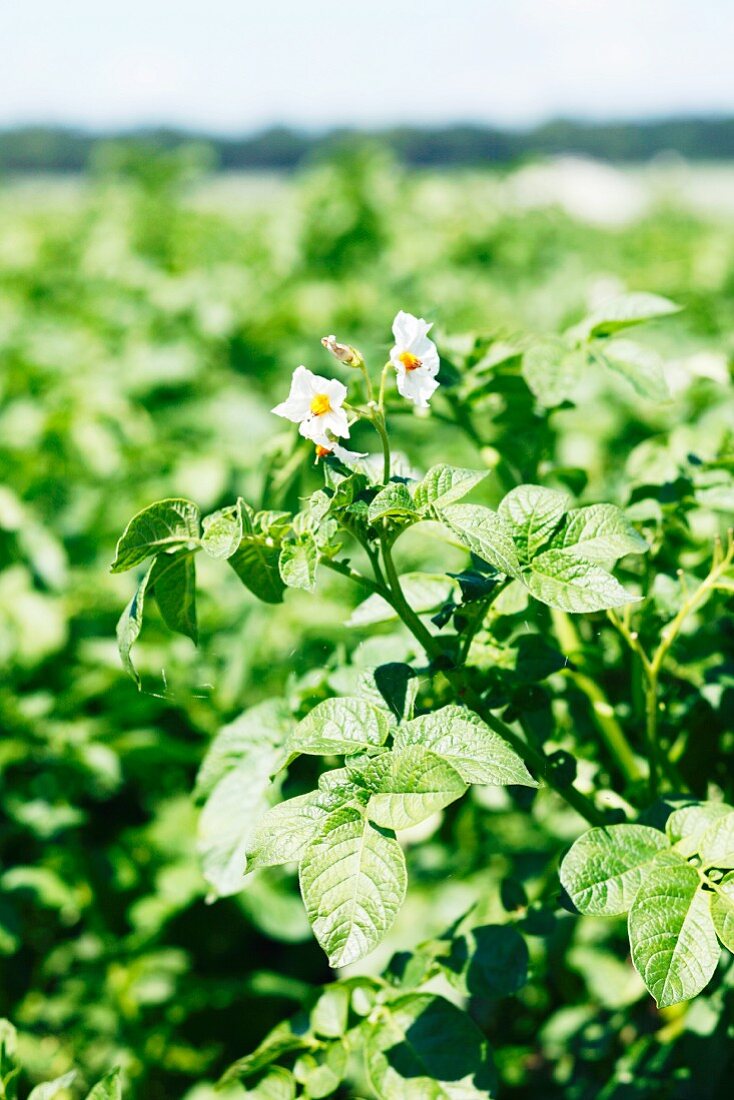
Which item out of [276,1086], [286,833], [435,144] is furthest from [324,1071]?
[435,144]

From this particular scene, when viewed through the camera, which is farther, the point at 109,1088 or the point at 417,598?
the point at 417,598

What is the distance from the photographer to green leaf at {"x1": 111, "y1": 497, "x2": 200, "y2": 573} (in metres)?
0.83

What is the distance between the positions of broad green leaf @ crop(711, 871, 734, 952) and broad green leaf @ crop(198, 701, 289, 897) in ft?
1.38

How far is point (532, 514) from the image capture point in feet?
2.88

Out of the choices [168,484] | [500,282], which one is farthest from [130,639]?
[500,282]

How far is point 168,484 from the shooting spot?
230cm

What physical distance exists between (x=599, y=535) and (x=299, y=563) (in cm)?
25

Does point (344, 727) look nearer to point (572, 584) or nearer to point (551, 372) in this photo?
point (572, 584)

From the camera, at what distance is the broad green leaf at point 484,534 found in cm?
77

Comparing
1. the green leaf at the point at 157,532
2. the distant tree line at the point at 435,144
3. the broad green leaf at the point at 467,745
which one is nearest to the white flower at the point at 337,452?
the green leaf at the point at 157,532

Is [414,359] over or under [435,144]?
over

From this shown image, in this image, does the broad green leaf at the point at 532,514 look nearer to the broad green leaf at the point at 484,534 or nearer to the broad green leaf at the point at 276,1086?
the broad green leaf at the point at 484,534

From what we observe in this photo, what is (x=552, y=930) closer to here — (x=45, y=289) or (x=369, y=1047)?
(x=369, y=1047)

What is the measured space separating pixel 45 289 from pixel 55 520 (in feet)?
7.66
